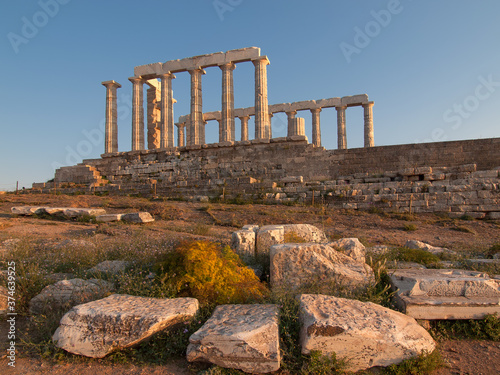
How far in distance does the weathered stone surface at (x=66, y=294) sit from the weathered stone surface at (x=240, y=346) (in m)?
1.61

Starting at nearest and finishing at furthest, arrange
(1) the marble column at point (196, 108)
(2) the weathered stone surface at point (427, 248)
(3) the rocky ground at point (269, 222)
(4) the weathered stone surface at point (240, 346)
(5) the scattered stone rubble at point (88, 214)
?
1. (4) the weathered stone surface at point (240, 346)
2. (2) the weathered stone surface at point (427, 248)
3. (3) the rocky ground at point (269, 222)
4. (5) the scattered stone rubble at point (88, 214)
5. (1) the marble column at point (196, 108)

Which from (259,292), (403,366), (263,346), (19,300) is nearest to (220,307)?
(259,292)

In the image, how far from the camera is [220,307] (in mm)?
3303

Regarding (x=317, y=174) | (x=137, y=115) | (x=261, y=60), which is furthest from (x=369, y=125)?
(x=137, y=115)

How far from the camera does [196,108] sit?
75.8 ft

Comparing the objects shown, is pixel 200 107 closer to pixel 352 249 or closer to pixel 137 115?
pixel 137 115

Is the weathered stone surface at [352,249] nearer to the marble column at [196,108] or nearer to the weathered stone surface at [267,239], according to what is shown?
the weathered stone surface at [267,239]

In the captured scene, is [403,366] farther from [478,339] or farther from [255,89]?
[255,89]

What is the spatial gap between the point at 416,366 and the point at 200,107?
73.8ft

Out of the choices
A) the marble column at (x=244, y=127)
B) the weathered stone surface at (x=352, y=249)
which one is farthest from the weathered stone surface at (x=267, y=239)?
the marble column at (x=244, y=127)

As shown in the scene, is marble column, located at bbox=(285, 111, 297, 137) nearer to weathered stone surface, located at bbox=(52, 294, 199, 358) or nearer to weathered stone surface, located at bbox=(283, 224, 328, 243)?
weathered stone surface, located at bbox=(283, 224, 328, 243)

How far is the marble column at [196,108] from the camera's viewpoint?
22.7 metres

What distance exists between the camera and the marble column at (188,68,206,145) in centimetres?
2269

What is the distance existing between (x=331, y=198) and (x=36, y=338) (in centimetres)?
1246
